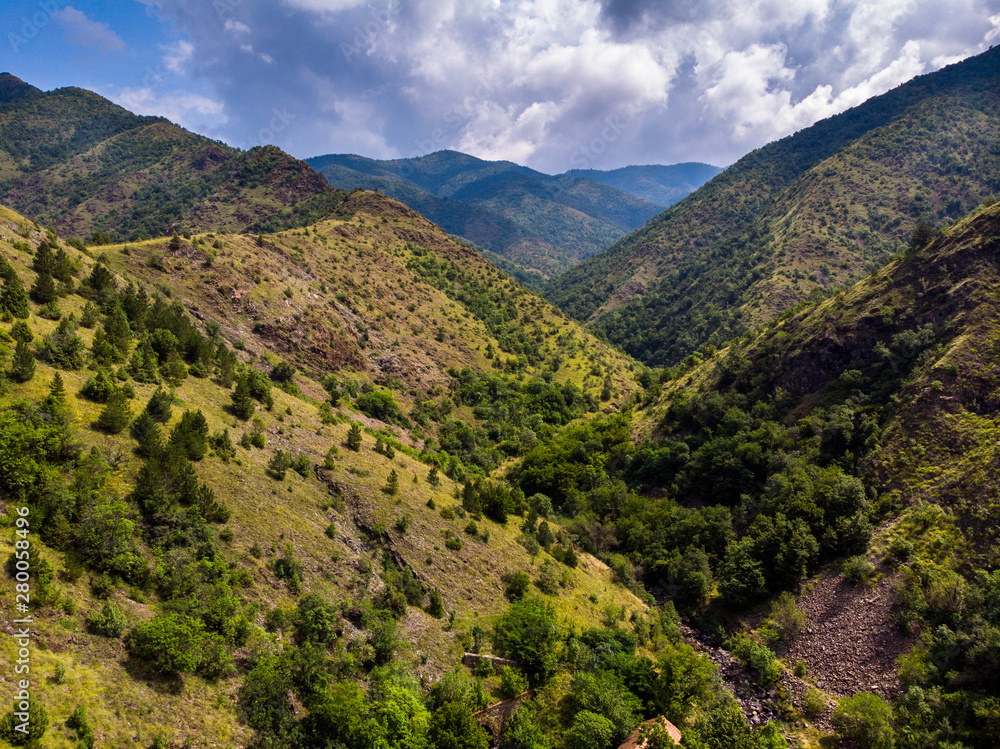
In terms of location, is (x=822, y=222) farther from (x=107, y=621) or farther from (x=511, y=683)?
(x=107, y=621)

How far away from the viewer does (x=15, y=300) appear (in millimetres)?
23266

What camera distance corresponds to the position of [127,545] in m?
17.6

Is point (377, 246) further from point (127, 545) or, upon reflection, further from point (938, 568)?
point (938, 568)

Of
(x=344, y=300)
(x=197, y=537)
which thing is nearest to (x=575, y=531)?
(x=197, y=537)

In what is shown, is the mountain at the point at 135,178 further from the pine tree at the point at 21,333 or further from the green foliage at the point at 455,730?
the green foliage at the point at 455,730

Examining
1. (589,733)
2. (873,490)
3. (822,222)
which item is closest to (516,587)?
(589,733)

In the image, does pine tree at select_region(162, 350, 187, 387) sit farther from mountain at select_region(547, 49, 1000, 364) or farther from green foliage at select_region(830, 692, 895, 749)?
mountain at select_region(547, 49, 1000, 364)

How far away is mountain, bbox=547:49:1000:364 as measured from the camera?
389 ft

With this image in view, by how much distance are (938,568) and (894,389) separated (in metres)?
19.8

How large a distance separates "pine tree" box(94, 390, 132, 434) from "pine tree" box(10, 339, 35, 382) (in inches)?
122

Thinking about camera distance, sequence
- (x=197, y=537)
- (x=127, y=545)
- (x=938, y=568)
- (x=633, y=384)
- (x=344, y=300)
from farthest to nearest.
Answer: (x=633, y=384) < (x=344, y=300) < (x=938, y=568) < (x=197, y=537) < (x=127, y=545)

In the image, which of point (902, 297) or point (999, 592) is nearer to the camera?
point (999, 592)

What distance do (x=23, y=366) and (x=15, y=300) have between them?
247 inches

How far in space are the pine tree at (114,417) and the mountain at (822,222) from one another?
382 feet
